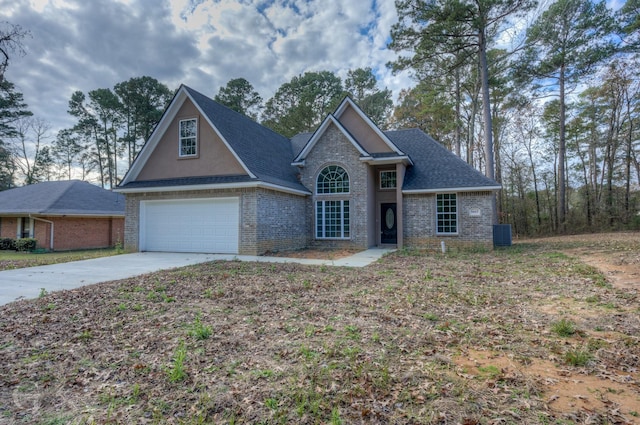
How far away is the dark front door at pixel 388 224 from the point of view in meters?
15.8

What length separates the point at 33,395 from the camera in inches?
111

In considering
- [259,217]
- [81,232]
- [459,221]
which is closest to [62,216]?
[81,232]

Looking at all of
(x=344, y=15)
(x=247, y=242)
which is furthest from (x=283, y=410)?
(x=344, y=15)

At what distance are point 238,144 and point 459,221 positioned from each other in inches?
404

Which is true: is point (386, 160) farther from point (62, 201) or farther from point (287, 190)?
point (62, 201)

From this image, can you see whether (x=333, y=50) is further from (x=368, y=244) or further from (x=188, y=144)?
(x=368, y=244)

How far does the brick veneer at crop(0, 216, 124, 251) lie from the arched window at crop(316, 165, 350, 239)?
11.3 metres

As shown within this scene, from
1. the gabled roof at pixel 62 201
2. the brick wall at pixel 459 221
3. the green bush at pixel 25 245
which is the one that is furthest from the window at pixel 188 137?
the green bush at pixel 25 245

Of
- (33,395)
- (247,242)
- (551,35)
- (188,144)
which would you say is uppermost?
(551,35)

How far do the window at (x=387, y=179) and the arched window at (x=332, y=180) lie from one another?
2274 millimetres

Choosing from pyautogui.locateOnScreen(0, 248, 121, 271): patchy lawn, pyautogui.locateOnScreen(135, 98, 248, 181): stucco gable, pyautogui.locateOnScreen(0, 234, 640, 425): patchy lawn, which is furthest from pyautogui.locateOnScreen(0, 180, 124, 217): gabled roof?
pyautogui.locateOnScreen(0, 234, 640, 425): patchy lawn

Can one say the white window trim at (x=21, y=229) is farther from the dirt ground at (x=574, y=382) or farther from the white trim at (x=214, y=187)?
the dirt ground at (x=574, y=382)

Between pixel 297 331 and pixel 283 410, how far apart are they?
1.69m

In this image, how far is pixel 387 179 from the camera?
16.0 m
